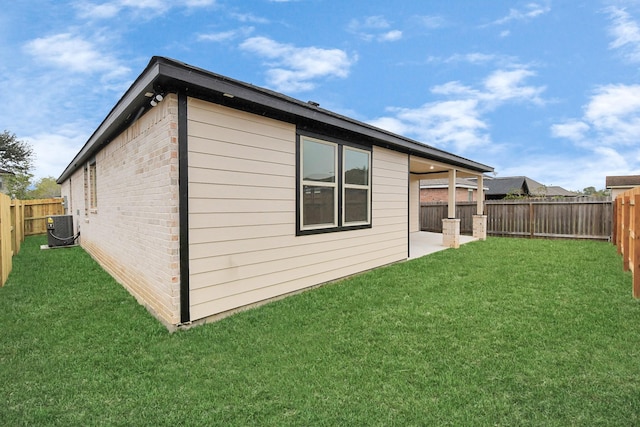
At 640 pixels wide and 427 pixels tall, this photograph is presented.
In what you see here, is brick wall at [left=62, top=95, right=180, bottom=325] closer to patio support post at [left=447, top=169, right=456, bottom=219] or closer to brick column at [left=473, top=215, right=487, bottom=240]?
patio support post at [left=447, top=169, right=456, bottom=219]

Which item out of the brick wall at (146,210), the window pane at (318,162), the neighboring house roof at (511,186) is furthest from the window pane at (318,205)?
the neighboring house roof at (511,186)

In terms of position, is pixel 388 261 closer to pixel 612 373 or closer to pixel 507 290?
pixel 507 290

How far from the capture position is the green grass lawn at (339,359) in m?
2.21

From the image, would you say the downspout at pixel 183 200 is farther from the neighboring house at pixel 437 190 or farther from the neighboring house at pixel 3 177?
the neighboring house at pixel 3 177

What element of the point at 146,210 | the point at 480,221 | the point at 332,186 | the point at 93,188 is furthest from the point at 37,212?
the point at 480,221

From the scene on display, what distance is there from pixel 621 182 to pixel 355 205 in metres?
21.4

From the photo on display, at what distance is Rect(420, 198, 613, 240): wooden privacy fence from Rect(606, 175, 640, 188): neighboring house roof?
9.54m

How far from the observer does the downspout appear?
3.59m

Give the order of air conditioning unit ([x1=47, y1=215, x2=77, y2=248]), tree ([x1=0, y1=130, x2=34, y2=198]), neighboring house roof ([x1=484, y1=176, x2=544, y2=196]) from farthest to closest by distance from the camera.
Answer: neighboring house roof ([x1=484, y1=176, x2=544, y2=196]) → tree ([x1=0, y1=130, x2=34, y2=198]) → air conditioning unit ([x1=47, y1=215, x2=77, y2=248])

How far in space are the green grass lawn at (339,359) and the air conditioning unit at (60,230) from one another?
231 inches

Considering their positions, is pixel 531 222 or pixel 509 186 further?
pixel 509 186

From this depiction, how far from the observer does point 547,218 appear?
41.0 ft

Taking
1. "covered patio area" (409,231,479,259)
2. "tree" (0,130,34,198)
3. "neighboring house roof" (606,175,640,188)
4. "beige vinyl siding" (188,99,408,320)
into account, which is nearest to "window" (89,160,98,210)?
"beige vinyl siding" (188,99,408,320)

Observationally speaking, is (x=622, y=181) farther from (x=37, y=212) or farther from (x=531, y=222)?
(x=37, y=212)
